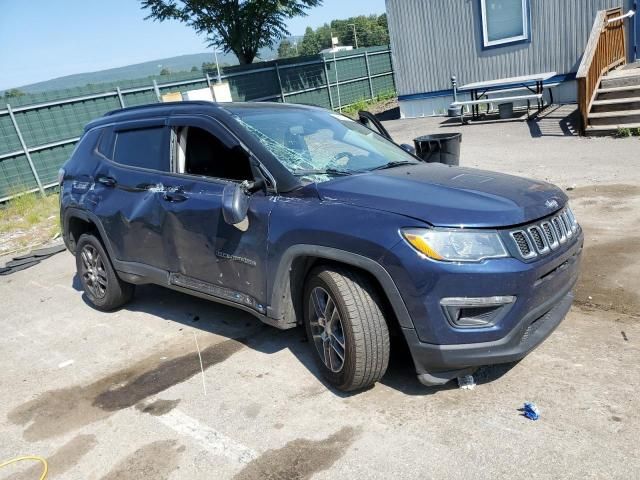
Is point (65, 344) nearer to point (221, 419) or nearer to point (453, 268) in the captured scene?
point (221, 419)

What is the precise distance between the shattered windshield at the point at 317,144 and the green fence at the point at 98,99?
430 inches

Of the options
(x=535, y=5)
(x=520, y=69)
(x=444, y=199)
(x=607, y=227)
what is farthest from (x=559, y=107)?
(x=444, y=199)

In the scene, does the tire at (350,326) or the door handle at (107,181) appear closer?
the tire at (350,326)

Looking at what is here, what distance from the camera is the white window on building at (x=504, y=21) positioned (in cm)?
1380

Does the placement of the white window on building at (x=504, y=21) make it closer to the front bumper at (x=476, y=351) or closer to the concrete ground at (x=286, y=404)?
the concrete ground at (x=286, y=404)

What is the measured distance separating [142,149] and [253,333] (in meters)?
1.78

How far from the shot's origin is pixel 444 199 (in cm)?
308

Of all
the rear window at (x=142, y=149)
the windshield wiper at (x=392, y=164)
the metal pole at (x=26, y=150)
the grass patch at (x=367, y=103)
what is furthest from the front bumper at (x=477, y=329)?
the grass patch at (x=367, y=103)

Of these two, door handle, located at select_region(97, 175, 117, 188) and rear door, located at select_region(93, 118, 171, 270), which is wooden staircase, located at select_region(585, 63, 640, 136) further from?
door handle, located at select_region(97, 175, 117, 188)

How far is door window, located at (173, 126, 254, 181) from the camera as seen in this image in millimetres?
3842

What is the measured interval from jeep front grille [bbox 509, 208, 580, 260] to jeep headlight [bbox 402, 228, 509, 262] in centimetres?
12

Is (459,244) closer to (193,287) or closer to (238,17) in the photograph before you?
(193,287)

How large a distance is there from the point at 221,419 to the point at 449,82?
1416cm

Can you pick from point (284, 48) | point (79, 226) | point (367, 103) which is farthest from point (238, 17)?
point (284, 48)
